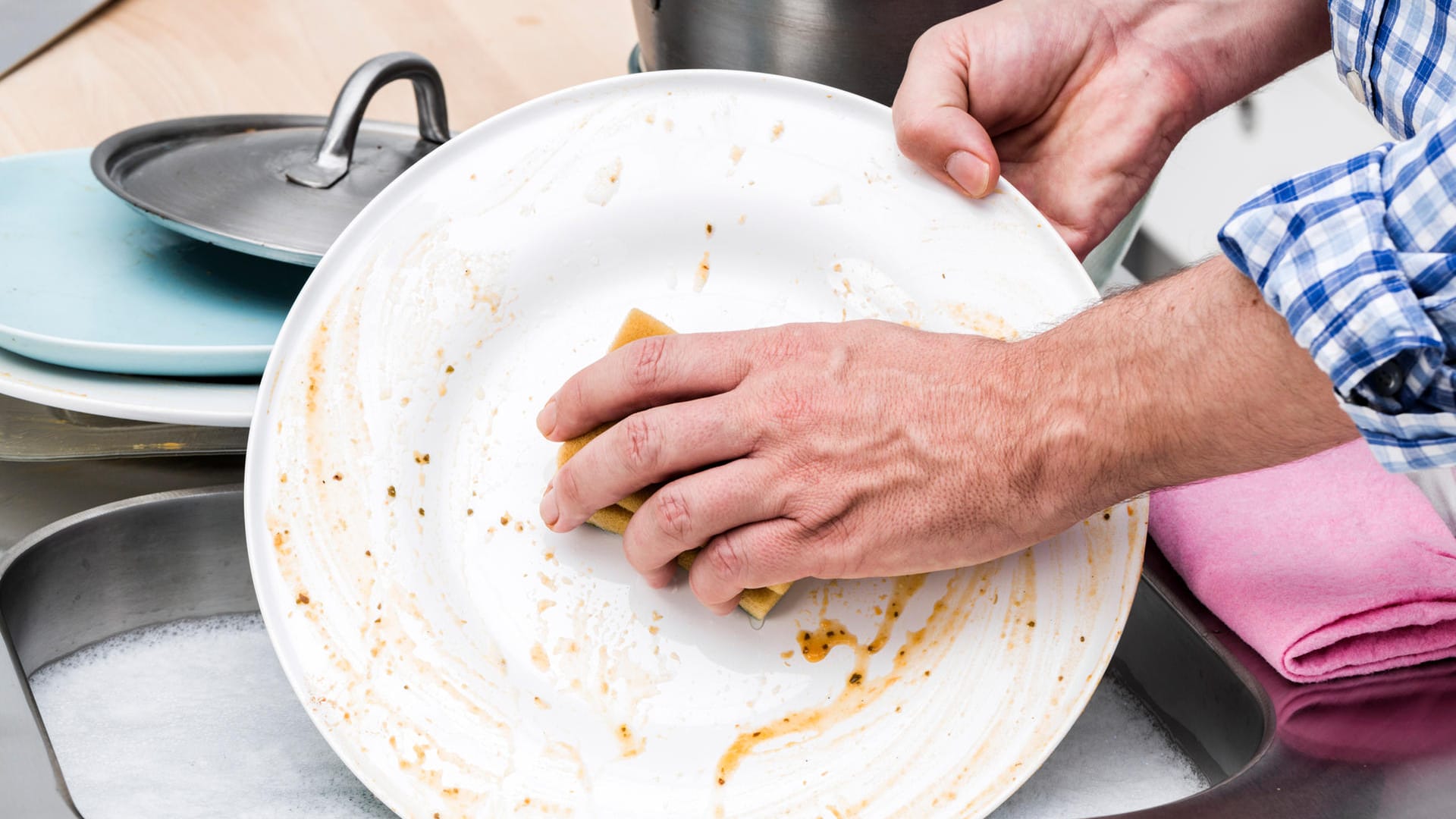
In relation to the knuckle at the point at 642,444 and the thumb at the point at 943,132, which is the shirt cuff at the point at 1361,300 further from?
the knuckle at the point at 642,444

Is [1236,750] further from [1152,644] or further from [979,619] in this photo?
[979,619]

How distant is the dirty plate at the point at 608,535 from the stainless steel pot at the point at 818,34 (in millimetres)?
99

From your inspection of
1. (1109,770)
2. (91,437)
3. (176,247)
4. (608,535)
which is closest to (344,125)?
(176,247)

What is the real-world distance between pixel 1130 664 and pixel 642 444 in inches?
17.0

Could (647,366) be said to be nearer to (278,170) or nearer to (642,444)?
(642,444)

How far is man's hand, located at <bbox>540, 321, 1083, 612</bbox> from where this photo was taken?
1.88ft

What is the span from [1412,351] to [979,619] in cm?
29

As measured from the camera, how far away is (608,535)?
0.69 meters

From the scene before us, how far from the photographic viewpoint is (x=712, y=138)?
72 cm

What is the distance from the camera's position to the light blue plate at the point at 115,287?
0.72 m

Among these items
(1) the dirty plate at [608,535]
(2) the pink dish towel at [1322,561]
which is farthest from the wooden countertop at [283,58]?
(2) the pink dish towel at [1322,561]

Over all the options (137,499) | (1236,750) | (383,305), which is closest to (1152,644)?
(1236,750)

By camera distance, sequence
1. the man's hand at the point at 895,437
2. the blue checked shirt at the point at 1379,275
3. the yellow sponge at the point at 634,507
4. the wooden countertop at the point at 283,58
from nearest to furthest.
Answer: the blue checked shirt at the point at 1379,275 < the man's hand at the point at 895,437 < the yellow sponge at the point at 634,507 < the wooden countertop at the point at 283,58

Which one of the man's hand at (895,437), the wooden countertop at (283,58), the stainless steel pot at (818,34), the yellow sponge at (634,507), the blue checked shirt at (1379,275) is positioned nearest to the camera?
the blue checked shirt at (1379,275)
